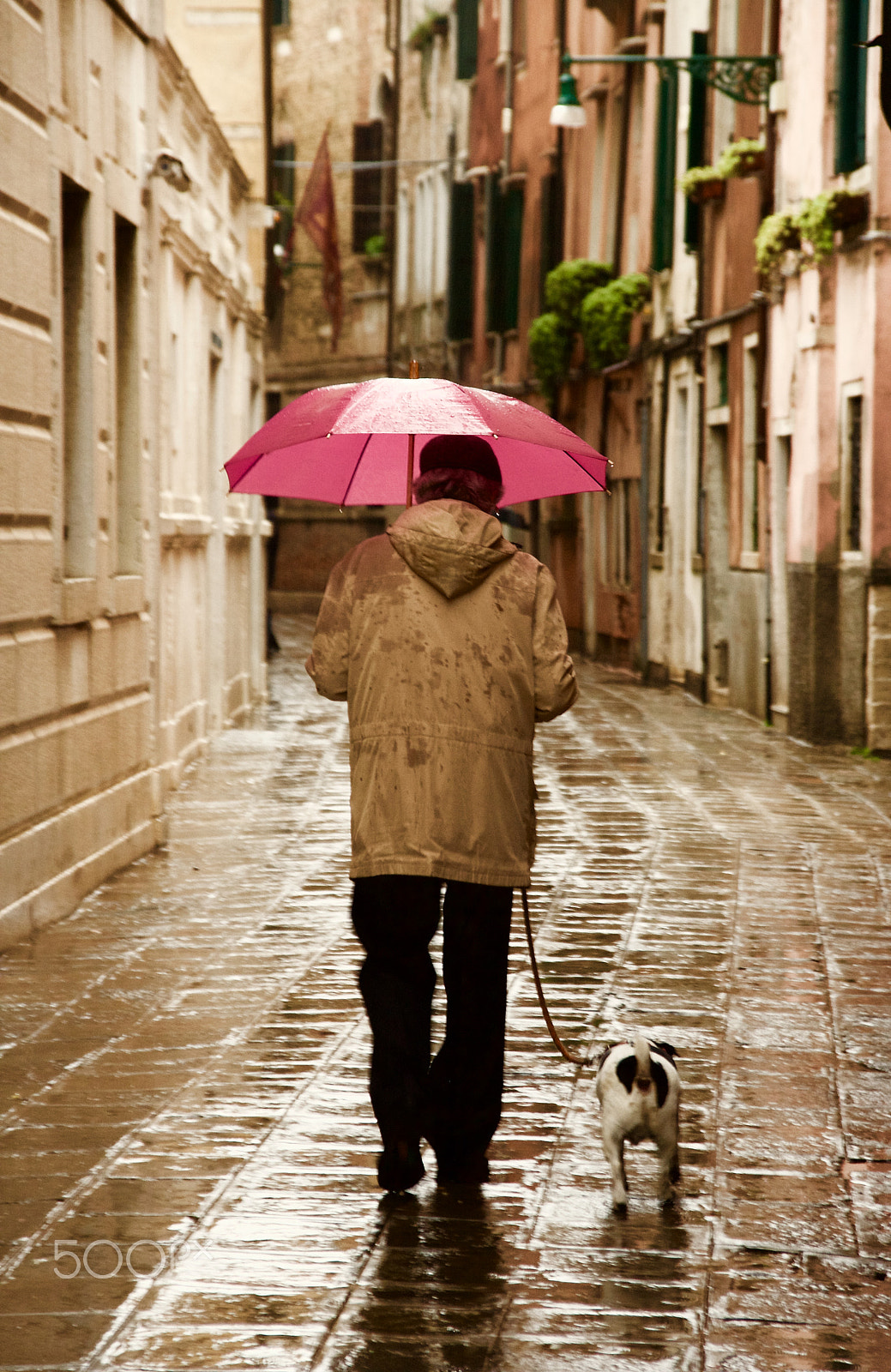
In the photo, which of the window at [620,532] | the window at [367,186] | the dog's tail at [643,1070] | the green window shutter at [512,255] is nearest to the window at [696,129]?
the window at [620,532]

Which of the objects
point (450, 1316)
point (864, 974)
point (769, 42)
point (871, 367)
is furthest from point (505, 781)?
point (769, 42)

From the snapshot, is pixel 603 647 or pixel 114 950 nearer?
pixel 114 950

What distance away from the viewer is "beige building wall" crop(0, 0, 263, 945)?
319 inches

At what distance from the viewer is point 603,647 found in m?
28.3

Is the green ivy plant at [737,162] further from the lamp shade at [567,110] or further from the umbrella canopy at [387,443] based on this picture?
the umbrella canopy at [387,443]

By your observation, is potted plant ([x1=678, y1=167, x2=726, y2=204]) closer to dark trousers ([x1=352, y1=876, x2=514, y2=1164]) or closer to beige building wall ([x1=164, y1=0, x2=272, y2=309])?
beige building wall ([x1=164, y1=0, x2=272, y2=309])

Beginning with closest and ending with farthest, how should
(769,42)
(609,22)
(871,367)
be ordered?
1. (871,367)
2. (769,42)
3. (609,22)

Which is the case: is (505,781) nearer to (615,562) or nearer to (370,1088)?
(370,1088)

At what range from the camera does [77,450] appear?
32.4ft

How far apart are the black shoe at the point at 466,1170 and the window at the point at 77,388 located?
5331 millimetres

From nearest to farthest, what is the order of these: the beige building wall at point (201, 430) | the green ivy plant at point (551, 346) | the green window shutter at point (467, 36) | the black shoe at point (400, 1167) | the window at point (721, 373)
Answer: the black shoe at point (400, 1167) → the beige building wall at point (201, 430) → the window at point (721, 373) → the green ivy plant at point (551, 346) → the green window shutter at point (467, 36)

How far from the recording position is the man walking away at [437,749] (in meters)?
4.71

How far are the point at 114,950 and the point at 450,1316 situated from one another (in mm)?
4197
